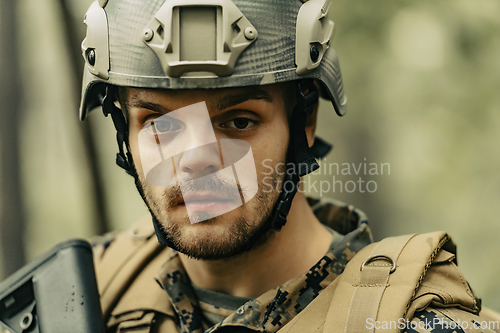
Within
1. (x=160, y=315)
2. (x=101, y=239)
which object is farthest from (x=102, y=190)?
(x=160, y=315)

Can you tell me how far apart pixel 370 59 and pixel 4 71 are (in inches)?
128

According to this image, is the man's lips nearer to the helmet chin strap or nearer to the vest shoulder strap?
the helmet chin strap

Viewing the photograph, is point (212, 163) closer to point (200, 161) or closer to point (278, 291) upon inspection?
point (200, 161)

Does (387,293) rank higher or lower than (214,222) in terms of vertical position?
lower

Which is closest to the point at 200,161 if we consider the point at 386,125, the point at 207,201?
the point at 207,201

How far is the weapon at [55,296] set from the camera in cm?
184

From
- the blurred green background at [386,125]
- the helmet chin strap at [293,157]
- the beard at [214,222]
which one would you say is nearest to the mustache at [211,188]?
the beard at [214,222]

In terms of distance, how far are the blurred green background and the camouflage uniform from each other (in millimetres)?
1781

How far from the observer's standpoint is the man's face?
161 cm

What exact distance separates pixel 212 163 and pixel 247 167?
0.48 ft

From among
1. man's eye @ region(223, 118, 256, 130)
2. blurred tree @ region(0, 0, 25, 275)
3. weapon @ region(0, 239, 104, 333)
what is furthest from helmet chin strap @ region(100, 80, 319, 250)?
blurred tree @ region(0, 0, 25, 275)

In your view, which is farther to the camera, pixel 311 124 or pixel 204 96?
pixel 311 124

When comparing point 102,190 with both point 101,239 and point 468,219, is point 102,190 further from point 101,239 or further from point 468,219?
point 468,219

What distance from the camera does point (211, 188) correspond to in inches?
64.9
